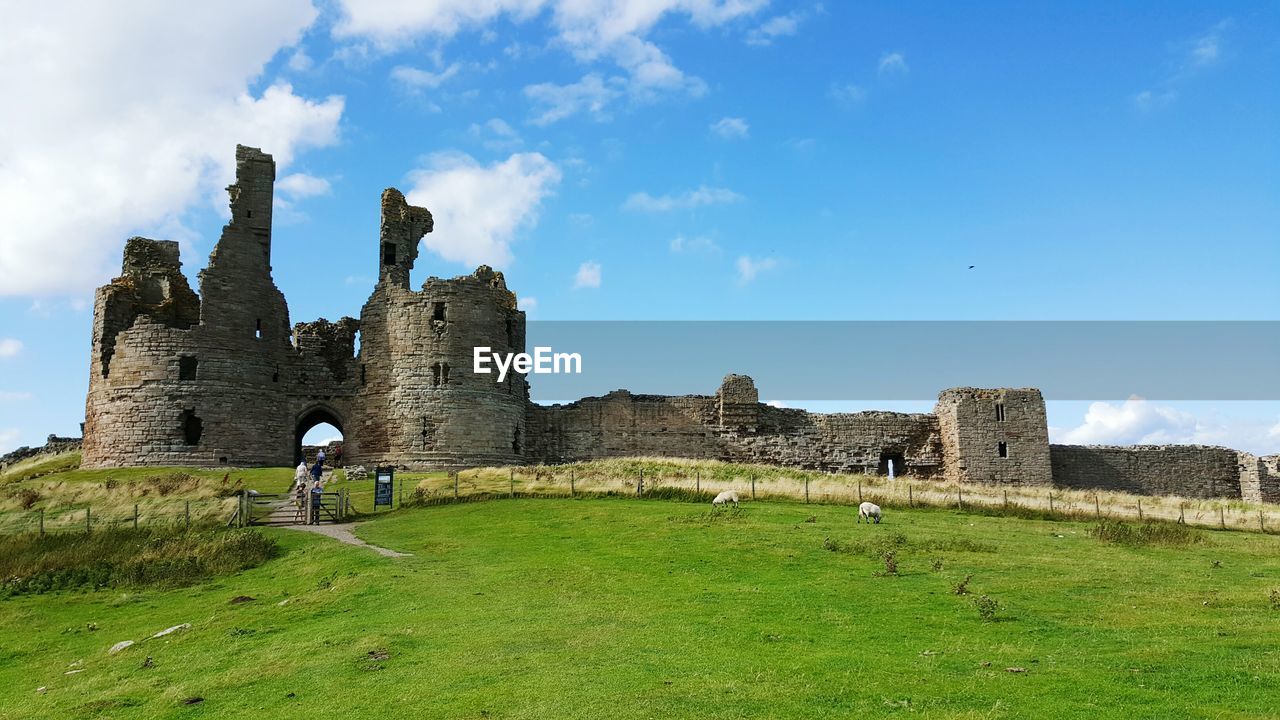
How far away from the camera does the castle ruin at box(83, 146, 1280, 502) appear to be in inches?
1564

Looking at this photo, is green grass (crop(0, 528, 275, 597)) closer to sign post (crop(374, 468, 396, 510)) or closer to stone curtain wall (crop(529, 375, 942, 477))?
sign post (crop(374, 468, 396, 510))

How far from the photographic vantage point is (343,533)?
24.3 metres

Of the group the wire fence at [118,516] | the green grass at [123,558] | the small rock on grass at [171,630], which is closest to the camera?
the small rock on grass at [171,630]

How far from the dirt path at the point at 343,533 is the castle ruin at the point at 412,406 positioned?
44.3ft

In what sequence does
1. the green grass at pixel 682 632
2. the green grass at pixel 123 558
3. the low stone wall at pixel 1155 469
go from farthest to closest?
the low stone wall at pixel 1155 469 → the green grass at pixel 123 558 → the green grass at pixel 682 632

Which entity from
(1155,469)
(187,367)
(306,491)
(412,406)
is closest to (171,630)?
(306,491)

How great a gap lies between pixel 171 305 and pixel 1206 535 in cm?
3950

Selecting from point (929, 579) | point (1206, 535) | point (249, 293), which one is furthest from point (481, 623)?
point (249, 293)

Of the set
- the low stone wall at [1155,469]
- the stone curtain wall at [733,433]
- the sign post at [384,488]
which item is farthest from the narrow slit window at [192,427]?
the low stone wall at [1155,469]

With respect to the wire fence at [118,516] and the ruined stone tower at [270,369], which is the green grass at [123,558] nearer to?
the wire fence at [118,516]

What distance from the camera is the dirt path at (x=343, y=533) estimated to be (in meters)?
20.8

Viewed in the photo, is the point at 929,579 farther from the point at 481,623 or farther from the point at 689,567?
the point at 481,623

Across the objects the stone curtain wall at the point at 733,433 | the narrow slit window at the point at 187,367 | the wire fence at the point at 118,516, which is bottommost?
the wire fence at the point at 118,516

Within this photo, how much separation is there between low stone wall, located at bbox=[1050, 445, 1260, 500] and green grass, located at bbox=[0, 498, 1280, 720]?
2748 centimetres
